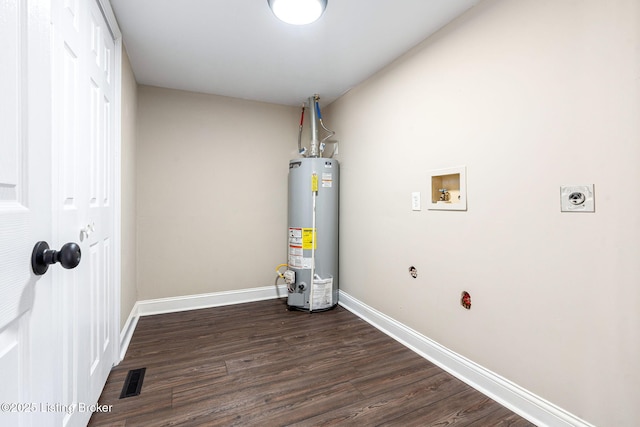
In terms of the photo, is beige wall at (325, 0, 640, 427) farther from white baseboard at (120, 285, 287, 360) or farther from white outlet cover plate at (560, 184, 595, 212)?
white baseboard at (120, 285, 287, 360)

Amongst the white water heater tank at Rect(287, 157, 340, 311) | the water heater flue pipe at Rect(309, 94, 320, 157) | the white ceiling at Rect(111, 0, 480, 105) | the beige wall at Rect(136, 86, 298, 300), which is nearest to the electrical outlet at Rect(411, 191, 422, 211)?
the white water heater tank at Rect(287, 157, 340, 311)

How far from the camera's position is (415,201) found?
7.33 feet

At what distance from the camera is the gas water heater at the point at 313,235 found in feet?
9.80

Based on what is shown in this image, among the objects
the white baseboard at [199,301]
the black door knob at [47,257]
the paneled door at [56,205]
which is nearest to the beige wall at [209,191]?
the white baseboard at [199,301]

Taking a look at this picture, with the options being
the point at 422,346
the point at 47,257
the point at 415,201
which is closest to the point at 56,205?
the point at 47,257

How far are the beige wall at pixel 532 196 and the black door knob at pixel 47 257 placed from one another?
6.30ft

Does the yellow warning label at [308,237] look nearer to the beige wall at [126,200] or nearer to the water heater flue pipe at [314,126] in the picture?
the water heater flue pipe at [314,126]

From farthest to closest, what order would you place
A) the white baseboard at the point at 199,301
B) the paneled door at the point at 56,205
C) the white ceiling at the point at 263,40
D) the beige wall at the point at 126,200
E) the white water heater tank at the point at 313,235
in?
1. the white water heater tank at the point at 313,235
2. the white baseboard at the point at 199,301
3. the beige wall at the point at 126,200
4. the white ceiling at the point at 263,40
5. the paneled door at the point at 56,205

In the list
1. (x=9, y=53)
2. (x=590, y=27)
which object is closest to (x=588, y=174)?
(x=590, y=27)

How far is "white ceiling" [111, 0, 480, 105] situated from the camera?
1806 mm

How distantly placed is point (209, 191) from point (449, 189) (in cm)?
241

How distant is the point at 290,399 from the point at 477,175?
5.75 feet

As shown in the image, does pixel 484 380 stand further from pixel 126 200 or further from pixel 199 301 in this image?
pixel 126 200

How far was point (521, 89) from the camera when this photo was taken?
61.1 inches
